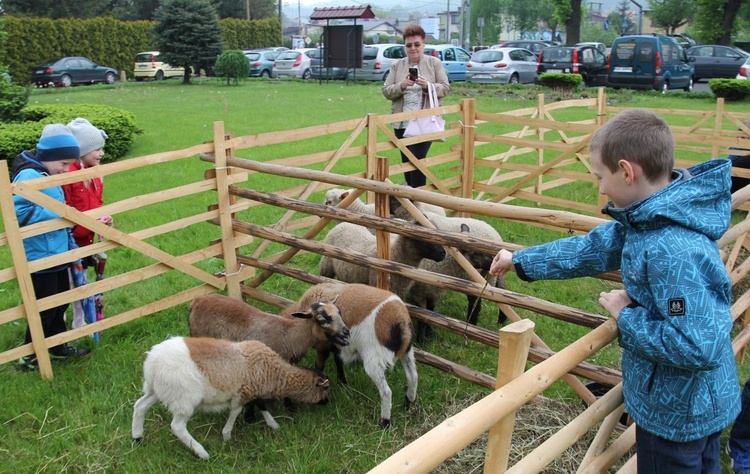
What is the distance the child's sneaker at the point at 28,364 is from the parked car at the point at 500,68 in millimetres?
24878

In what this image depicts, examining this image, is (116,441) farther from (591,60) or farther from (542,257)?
(591,60)

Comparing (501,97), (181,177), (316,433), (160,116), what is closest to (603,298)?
(316,433)

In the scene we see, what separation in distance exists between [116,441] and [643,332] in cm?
347

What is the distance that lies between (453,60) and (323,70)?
Result: 630cm

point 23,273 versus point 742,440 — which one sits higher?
point 23,273

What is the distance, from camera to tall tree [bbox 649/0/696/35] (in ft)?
219

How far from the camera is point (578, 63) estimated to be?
1075 inches

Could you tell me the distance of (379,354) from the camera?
448 cm

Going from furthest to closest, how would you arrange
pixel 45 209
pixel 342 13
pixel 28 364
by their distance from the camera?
pixel 342 13, pixel 28 364, pixel 45 209

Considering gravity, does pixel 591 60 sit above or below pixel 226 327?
above

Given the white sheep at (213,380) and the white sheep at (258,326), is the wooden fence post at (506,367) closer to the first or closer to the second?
the white sheep at (213,380)

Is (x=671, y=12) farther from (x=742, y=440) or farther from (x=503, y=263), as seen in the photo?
(x=503, y=263)

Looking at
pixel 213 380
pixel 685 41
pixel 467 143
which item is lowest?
pixel 213 380

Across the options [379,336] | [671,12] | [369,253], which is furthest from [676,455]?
[671,12]
